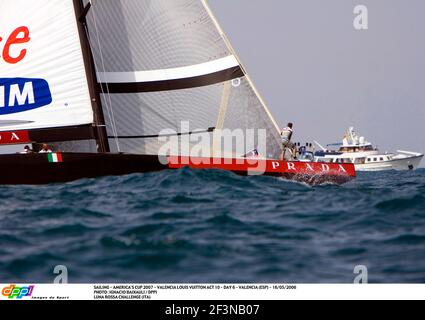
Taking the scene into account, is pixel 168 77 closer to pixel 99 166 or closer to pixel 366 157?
pixel 99 166

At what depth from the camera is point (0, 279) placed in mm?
5773

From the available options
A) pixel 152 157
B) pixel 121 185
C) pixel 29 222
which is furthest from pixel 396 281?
pixel 152 157

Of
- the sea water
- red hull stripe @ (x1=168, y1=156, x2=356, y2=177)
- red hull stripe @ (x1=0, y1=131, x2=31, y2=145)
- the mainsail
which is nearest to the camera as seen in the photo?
the sea water

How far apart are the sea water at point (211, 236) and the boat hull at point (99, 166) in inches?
100

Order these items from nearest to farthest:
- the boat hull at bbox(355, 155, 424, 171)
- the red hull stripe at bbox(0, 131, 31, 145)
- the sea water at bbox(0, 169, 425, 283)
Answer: the sea water at bbox(0, 169, 425, 283)
the red hull stripe at bbox(0, 131, 31, 145)
the boat hull at bbox(355, 155, 424, 171)

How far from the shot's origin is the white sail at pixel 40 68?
1639 cm

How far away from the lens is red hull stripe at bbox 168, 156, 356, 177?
49.7 ft

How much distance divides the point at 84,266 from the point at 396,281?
306cm

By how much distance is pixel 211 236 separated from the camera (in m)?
7.32

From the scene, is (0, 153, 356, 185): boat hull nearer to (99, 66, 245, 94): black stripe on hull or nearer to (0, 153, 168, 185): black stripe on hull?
(0, 153, 168, 185): black stripe on hull

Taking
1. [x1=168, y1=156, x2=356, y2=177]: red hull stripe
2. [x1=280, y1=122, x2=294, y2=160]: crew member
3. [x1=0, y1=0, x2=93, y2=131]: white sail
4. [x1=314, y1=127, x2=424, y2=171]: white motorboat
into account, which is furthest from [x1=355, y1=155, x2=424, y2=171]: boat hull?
[x1=0, y1=0, x2=93, y2=131]: white sail

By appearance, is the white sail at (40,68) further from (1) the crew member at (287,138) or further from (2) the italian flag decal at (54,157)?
(1) the crew member at (287,138)
